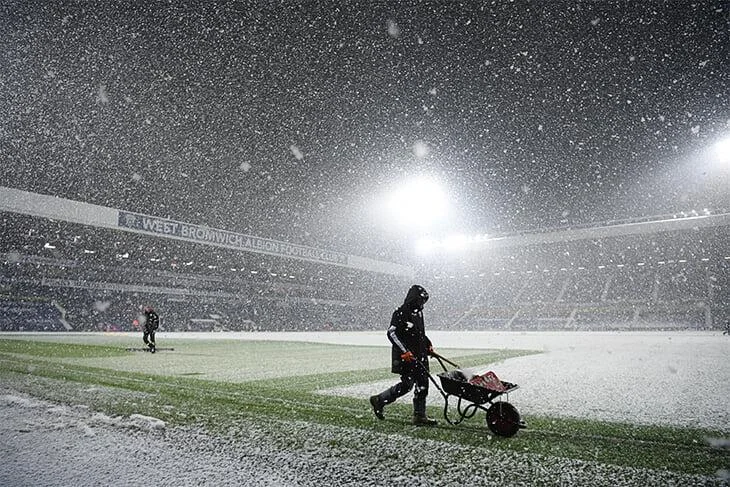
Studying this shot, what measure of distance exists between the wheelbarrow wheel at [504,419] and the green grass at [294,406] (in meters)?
0.11

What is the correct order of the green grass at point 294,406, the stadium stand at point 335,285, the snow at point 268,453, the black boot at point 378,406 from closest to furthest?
1. the snow at point 268,453
2. the green grass at point 294,406
3. the black boot at point 378,406
4. the stadium stand at point 335,285

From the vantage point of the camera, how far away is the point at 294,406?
6820mm

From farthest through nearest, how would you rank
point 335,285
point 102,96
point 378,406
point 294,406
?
point 335,285
point 102,96
point 294,406
point 378,406

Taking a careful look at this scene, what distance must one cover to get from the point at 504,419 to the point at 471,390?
48cm

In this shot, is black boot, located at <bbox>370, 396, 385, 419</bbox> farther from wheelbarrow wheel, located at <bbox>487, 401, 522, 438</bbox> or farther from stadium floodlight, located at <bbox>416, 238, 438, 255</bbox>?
stadium floodlight, located at <bbox>416, 238, 438, 255</bbox>

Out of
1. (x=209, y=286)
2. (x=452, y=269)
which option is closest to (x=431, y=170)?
(x=209, y=286)

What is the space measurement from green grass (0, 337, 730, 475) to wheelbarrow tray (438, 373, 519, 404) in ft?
1.42

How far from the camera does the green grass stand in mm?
4590

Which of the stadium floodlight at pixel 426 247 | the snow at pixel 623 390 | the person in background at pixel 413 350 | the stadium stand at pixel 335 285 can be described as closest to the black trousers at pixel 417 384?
the person in background at pixel 413 350

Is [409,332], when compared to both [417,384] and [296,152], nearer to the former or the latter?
[417,384]

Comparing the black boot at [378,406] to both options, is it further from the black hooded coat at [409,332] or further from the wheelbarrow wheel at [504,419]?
the wheelbarrow wheel at [504,419]

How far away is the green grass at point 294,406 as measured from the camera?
15.1ft

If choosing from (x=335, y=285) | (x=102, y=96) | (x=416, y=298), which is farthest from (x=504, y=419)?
(x=335, y=285)

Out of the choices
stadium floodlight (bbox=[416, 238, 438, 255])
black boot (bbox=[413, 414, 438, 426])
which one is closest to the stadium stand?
stadium floodlight (bbox=[416, 238, 438, 255])
